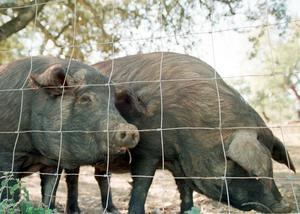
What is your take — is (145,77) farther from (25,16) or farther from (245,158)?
(25,16)

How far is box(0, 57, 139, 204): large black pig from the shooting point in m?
3.95

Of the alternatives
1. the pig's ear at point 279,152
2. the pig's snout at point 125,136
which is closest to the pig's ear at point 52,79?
the pig's snout at point 125,136

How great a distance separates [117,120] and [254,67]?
931cm

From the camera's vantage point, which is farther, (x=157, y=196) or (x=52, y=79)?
(x=157, y=196)

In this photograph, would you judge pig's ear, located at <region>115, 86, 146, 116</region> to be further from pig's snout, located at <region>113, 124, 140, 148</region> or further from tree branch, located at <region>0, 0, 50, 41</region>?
tree branch, located at <region>0, 0, 50, 41</region>

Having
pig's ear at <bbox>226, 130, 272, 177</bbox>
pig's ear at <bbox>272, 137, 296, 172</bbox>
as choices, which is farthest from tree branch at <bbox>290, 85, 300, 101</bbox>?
pig's ear at <bbox>226, 130, 272, 177</bbox>

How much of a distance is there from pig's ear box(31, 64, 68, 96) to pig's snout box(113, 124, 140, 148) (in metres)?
0.63

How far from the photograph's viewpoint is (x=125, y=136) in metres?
3.72

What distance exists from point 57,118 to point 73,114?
135 millimetres

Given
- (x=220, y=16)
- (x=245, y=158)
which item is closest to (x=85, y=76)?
(x=245, y=158)

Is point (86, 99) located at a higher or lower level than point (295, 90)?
lower

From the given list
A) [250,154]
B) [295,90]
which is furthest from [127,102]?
[295,90]

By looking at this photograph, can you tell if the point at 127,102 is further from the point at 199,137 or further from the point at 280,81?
the point at 280,81

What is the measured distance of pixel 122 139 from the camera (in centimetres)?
373
